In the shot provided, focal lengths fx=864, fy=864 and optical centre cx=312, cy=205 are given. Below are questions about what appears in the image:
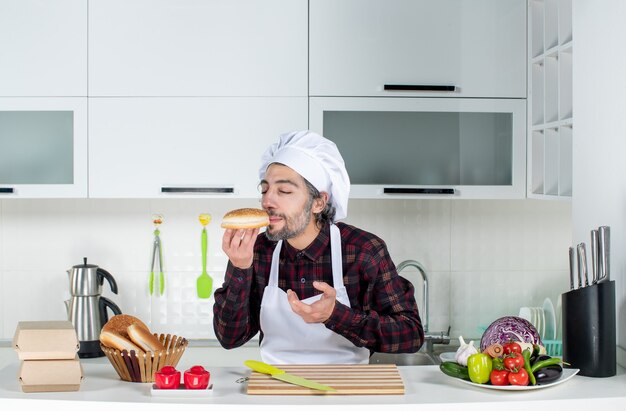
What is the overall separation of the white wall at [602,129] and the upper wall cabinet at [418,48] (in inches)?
26.9

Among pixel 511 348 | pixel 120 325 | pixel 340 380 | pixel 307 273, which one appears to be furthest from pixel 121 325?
pixel 511 348

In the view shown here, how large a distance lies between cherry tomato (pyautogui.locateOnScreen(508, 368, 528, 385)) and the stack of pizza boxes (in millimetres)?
881

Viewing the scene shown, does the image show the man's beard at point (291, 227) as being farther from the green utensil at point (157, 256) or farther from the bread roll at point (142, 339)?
the green utensil at point (157, 256)

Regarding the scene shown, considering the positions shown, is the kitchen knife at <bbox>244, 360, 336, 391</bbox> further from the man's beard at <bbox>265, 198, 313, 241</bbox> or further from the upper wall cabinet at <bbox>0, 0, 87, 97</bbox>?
the upper wall cabinet at <bbox>0, 0, 87, 97</bbox>

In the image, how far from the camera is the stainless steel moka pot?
10.4 feet

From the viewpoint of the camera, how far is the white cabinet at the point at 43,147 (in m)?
3.03

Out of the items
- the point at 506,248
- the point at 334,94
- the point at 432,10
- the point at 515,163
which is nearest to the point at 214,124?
the point at 334,94

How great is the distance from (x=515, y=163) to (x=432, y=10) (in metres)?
0.62

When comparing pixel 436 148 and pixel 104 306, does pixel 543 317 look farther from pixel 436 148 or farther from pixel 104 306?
pixel 104 306

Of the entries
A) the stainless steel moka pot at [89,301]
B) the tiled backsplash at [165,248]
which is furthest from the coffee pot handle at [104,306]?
the tiled backsplash at [165,248]

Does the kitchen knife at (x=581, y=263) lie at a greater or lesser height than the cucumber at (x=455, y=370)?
greater

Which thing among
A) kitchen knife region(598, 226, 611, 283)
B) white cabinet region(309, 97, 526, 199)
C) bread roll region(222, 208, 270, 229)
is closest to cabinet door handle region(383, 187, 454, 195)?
white cabinet region(309, 97, 526, 199)

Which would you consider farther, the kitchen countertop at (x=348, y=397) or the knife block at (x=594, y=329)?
the knife block at (x=594, y=329)

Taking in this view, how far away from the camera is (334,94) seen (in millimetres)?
3051
